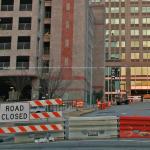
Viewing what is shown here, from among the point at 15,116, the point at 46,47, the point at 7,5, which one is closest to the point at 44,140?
the point at 15,116

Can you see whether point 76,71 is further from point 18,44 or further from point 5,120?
point 5,120

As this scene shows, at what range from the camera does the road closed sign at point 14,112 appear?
14.9 meters

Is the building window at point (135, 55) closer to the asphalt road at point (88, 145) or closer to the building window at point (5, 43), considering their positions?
the building window at point (5, 43)

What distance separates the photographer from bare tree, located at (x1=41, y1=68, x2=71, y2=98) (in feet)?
178

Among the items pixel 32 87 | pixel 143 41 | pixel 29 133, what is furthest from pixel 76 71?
pixel 143 41

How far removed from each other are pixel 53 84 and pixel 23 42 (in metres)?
10.4

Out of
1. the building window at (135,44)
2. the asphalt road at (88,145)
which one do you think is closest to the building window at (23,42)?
the asphalt road at (88,145)

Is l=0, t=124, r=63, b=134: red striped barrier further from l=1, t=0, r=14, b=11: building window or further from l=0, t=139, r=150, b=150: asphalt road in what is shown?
l=1, t=0, r=14, b=11: building window

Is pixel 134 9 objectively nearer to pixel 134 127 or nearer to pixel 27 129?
pixel 134 127

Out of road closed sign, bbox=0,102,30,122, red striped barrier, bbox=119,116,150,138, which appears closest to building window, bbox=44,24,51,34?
red striped barrier, bbox=119,116,150,138

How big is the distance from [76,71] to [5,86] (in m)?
13.9

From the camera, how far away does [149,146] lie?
1323 centimetres

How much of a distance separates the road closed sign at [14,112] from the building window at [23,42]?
49102mm

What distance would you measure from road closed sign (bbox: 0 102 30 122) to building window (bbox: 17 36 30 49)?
49102 millimetres
